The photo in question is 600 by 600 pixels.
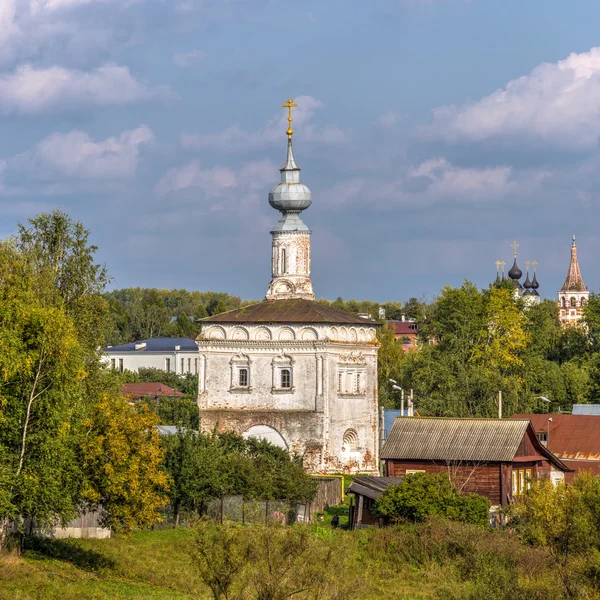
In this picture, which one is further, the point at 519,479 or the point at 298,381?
the point at 298,381

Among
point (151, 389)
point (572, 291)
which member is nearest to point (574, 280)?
point (572, 291)

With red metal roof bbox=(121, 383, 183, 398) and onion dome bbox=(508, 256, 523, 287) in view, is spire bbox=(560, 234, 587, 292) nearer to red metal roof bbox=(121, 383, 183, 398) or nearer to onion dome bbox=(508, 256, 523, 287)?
onion dome bbox=(508, 256, 523, 287)

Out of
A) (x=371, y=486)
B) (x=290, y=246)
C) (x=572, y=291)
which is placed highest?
(x=572, y=291)

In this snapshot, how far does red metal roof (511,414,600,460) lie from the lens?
44.7m

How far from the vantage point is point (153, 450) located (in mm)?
28172

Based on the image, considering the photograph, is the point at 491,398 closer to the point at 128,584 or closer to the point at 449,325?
the point at 449,325

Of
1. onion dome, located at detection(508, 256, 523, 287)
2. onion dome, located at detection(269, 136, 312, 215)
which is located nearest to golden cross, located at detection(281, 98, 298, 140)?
onion dome, located at detection(269, 136, 312, 215)

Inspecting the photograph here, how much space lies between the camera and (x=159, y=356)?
8775cm

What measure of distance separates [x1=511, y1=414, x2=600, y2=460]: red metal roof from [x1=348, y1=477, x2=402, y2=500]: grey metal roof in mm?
9835

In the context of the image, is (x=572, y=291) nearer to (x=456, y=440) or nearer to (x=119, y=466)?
(x=456, y=440)

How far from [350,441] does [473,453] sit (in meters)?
8.97

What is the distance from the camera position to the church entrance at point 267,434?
1777 inches

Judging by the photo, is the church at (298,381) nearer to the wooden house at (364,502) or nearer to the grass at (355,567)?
the wooden house at (364,502)

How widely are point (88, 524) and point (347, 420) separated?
1586 cm
